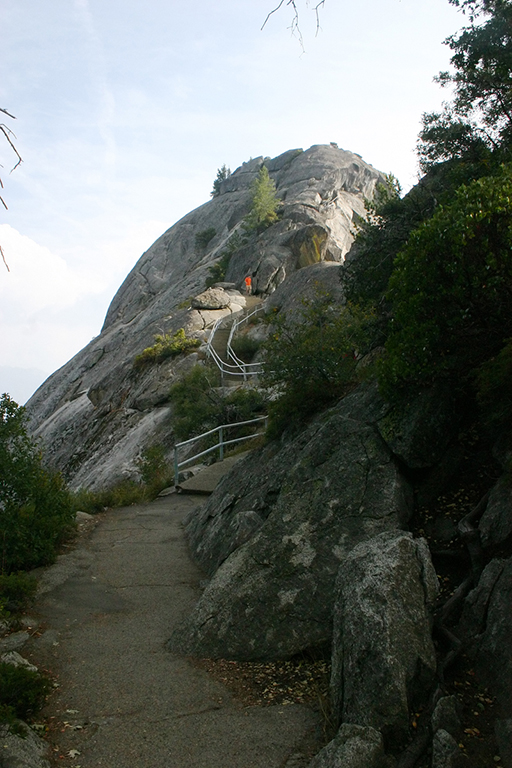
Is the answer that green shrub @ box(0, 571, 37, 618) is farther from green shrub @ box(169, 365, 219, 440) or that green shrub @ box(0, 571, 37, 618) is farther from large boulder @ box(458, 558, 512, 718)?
green shrub @ box(169, 365, 219, 440)

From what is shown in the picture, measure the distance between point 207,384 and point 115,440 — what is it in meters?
5.39

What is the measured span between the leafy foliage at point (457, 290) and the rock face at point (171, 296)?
38.3ft

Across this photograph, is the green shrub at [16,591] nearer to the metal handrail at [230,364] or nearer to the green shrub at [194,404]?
the green shrub at [194,404]

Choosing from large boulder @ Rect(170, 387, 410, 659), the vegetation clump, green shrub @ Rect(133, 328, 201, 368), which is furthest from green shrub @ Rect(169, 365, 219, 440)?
large boulder @ Rect(170, 387, 410, 659)

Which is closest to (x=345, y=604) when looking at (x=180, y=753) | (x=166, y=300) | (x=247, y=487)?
(x=180, y=753)

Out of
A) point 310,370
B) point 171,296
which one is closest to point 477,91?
point 310,370

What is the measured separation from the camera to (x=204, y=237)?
5400cm

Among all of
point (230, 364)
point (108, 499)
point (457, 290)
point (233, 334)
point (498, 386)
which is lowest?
point (108, 499)

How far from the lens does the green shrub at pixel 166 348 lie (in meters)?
25.2

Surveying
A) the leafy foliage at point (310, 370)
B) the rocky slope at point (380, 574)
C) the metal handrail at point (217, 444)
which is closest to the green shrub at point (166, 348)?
the metal handrail at point (217, 444)

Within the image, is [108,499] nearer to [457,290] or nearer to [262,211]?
[457,290]

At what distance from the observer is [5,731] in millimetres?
4148

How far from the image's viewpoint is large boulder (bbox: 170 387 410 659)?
5.55 m

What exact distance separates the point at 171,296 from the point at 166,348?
1653 centimetres
